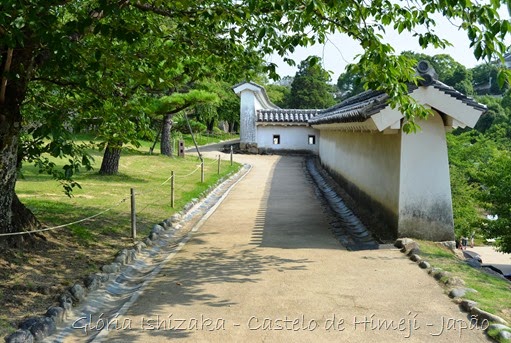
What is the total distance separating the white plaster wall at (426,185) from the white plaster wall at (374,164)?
0.22m

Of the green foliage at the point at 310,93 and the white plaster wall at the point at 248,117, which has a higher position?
the green foliage at the point at 310,93

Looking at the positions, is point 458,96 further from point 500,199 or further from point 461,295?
point 500,199

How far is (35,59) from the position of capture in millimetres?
7234

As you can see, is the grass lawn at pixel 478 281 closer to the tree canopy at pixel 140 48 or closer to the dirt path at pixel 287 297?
the dirt path at pixel 287 297

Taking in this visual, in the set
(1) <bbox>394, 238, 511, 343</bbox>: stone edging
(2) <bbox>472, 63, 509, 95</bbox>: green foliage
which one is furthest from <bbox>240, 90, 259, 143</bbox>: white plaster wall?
(2) <bbox>472, 63, 509, 95</bbox>: green foliage

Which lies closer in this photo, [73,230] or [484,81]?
[73,230]

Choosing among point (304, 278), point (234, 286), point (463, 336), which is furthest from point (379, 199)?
point (463, 336)

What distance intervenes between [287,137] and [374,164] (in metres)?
26.9

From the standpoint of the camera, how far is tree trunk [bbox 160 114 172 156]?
90.6ft

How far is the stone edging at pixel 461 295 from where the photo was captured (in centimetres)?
496

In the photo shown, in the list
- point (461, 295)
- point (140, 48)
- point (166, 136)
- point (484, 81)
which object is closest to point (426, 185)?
point (461, 295)

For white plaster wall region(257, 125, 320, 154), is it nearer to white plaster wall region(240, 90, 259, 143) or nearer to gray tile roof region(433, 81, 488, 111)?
white plaster wall region(240, 90, 259, 143)

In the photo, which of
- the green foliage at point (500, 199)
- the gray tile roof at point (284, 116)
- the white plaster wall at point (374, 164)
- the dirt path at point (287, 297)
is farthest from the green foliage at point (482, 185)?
the gray tile roof at point (284, 116)

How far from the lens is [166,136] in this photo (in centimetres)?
2770
